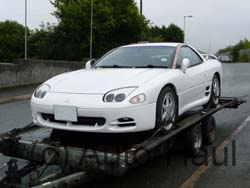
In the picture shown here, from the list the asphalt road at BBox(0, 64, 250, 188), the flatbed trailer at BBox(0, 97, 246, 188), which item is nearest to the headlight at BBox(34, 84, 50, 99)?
the flatbed trailer at BBox(0, 97, 246, 188)

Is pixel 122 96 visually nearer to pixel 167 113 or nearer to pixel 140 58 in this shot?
pixel 167 113

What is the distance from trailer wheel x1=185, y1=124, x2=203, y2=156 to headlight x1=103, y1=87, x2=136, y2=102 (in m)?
1.53

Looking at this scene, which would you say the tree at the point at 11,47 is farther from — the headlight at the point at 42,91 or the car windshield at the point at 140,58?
the headlight at the point at 42,91

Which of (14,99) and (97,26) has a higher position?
(97,26)

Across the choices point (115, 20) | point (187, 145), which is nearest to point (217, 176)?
point (187, 145)

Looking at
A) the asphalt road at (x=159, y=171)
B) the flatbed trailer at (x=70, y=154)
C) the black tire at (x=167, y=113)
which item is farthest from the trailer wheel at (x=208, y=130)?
the black tire at (x=167, y=113)

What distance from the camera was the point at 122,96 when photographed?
4.55m

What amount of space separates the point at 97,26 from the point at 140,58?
21741 millimetres

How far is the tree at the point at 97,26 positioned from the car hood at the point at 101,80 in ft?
73.1

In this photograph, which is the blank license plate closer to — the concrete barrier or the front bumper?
the front bumper

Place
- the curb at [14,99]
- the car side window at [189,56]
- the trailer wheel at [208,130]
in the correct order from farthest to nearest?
the curb at [14,99], the trailer wheel at [208,130], the car side window at [189,56]

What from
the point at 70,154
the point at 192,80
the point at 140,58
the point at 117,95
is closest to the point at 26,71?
the point at 140,58

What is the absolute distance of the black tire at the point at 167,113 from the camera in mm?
4832

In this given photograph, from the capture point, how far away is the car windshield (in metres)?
5.72
